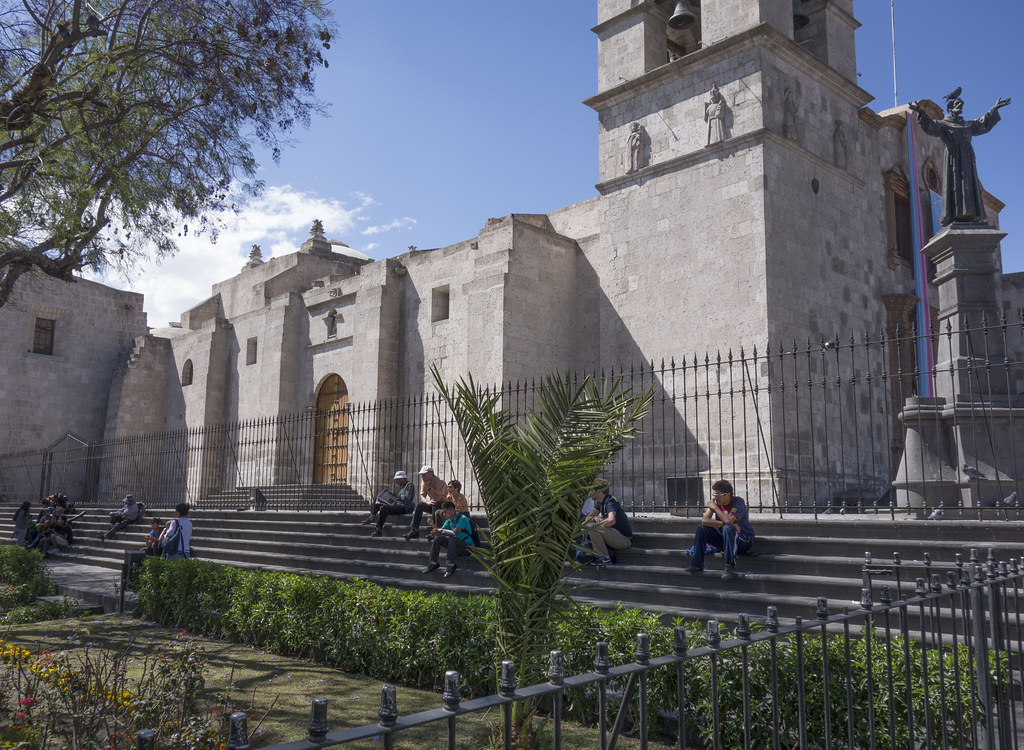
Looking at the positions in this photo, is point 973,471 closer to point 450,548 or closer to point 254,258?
point 450,548

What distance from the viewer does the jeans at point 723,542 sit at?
25.6ft

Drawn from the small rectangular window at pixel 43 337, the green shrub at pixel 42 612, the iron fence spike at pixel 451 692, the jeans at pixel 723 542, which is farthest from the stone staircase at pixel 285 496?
the iron fence spike at pixel 451 692

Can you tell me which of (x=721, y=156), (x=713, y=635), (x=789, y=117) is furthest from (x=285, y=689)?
(x=789, y=117)

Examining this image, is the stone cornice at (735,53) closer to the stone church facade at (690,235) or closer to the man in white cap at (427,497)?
the stone church facade at (690,235)

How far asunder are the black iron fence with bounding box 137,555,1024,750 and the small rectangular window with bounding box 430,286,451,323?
13.9 m

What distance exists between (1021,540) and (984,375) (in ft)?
7.85

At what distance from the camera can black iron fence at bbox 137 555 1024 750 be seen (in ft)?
8.54

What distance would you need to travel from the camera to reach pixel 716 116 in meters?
15.4

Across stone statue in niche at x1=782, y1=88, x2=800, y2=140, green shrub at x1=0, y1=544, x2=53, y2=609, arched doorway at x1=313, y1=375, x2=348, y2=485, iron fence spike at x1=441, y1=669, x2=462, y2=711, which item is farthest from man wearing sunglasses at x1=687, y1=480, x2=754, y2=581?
arched doorway at x1=313, y1=375, x2=348, y2=485

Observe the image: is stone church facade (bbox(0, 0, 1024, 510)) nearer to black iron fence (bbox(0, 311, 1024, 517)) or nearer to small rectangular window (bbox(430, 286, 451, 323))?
small rectangular window (bbox(430, 286, 451, 323))

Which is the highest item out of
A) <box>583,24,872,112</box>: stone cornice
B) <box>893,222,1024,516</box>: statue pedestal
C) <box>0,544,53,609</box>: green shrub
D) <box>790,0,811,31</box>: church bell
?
<box>790,0,811,31</box>: church bell

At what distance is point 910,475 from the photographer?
29.2 ft

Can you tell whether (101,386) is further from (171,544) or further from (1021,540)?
(1021,540)

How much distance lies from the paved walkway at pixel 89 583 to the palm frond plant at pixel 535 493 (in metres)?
8.09
